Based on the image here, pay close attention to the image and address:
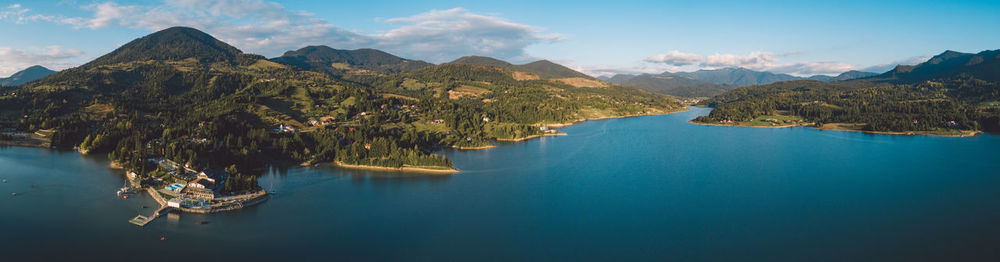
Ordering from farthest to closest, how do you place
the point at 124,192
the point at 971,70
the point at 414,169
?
the point at 971,70
the point at 414,169
the point at 124,192

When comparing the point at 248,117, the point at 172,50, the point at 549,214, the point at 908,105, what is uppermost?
the point at 172,50

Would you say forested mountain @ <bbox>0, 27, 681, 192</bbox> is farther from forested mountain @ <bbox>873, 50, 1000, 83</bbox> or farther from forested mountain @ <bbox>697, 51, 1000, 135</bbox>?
forested mountain @ <bbox>873, 50, 1000, 83</bbox>

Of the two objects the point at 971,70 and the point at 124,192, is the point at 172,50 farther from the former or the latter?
the point at 971,70

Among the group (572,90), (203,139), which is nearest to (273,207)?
(203,139)

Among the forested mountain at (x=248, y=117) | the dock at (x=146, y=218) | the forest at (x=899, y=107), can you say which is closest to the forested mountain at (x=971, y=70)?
the forest at (x=899, y=107)

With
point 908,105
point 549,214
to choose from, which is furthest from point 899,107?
point 549,214

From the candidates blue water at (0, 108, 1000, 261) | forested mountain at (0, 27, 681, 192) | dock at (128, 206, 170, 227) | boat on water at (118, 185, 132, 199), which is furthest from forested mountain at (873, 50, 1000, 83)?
boat on water at (118, 185, 132, 199)
